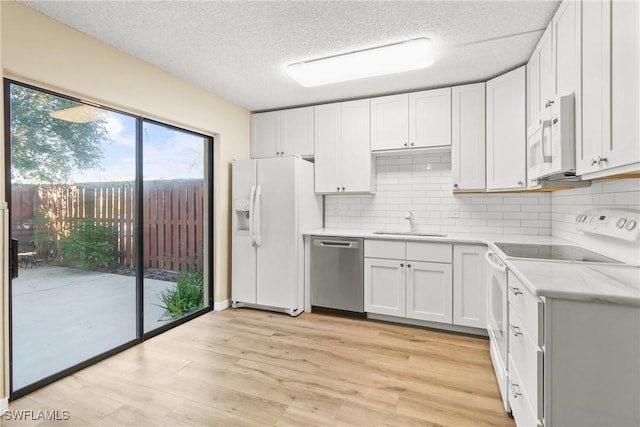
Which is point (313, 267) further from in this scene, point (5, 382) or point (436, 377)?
point (5, 382)

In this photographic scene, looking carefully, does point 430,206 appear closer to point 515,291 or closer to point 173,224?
point 515,291

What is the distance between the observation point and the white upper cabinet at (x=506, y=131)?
8.94ft

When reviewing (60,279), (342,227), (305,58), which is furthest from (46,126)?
(342,227)

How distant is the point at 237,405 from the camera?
1896 mm

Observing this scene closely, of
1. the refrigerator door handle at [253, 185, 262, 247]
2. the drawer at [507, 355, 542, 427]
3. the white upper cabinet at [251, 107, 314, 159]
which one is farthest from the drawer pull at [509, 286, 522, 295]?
the white upper cabinet at [251, 107, 314, 159]

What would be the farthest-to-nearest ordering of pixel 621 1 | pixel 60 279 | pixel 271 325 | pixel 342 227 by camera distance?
pixel 342 227 → pixel 271 325 → pixel 60 279 → pixel 621 1

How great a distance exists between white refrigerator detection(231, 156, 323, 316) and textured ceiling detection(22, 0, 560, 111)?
102 centimetres

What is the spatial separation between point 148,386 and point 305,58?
9.04 ft

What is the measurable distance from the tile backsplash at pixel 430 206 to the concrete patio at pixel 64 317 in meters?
2.43

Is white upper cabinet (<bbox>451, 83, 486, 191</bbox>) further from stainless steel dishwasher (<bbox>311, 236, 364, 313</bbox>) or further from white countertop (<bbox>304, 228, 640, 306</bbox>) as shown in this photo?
white countertop (<bbox>304, 228, 640, 306</bbox>)

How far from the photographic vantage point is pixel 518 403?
1534 mm

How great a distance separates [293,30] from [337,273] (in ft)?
7.72

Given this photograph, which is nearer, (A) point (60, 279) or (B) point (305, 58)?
(A) point (60, 279)

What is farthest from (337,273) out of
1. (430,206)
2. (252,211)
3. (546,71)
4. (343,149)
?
(546,71)
